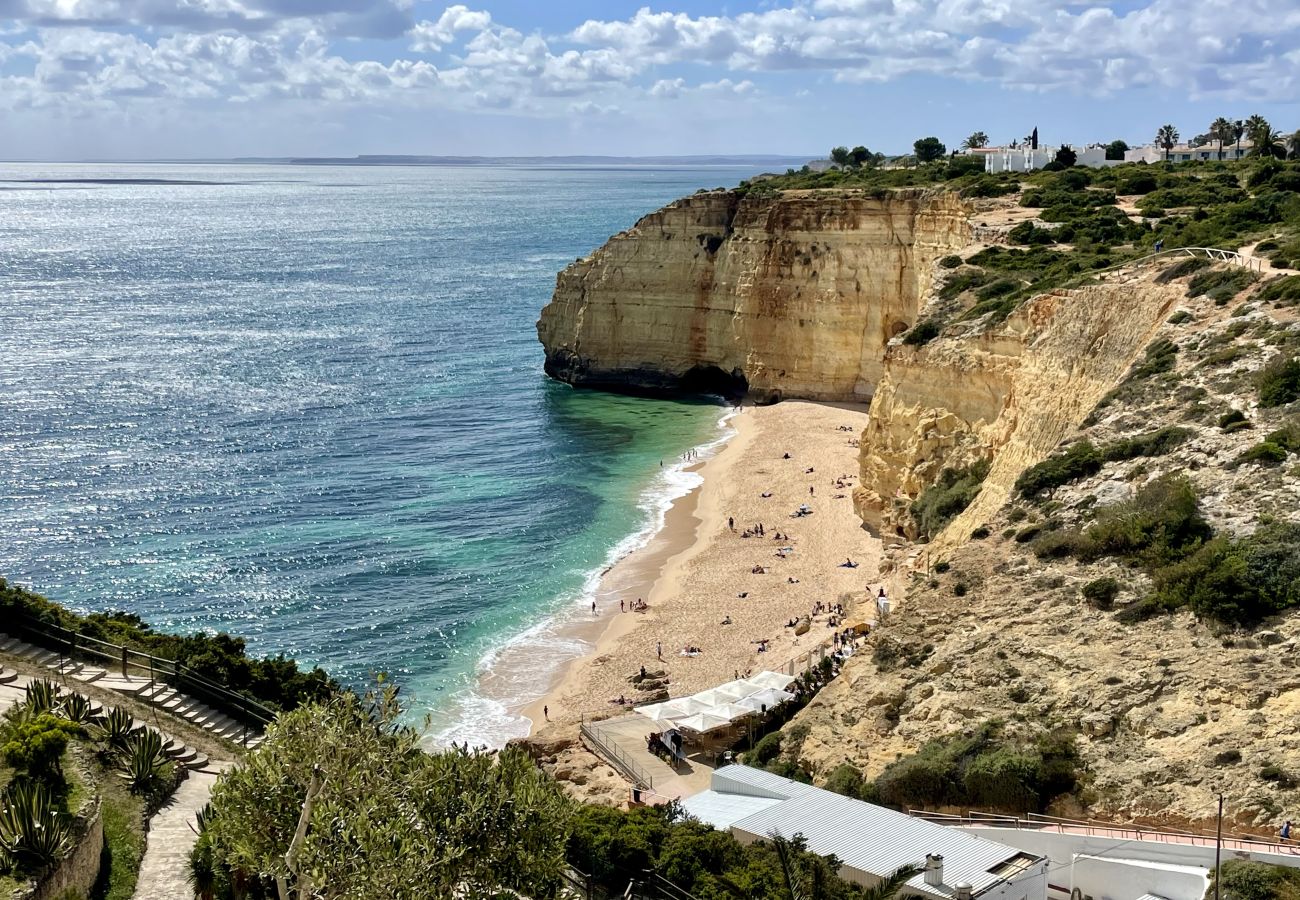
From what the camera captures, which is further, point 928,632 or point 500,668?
point 500,668

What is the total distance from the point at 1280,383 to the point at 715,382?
162ft

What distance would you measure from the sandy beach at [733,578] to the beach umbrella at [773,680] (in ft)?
12.7

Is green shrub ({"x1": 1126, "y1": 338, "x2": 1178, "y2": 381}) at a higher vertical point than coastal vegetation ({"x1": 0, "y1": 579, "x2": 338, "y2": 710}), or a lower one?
higher

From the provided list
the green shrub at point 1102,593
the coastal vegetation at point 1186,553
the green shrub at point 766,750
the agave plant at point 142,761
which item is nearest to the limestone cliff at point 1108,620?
the green shrub at point 1102,593

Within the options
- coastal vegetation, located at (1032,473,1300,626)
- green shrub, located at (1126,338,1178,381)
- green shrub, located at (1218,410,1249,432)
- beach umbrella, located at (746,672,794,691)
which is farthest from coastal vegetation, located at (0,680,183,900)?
green shrub, located at (1126,338,1178,381)

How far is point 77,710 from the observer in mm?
19938

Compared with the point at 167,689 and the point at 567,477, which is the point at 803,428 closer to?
the point at 567,477

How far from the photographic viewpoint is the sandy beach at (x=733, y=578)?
35972mm

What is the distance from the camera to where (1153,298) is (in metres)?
33.7

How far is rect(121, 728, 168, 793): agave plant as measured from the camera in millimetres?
18797

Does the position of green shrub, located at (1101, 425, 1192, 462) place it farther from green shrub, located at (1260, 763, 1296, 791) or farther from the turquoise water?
the turquoise water

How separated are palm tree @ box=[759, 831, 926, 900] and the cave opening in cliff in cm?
5549

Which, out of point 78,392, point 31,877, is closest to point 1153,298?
point 31,877

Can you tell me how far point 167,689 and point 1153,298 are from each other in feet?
86.5
